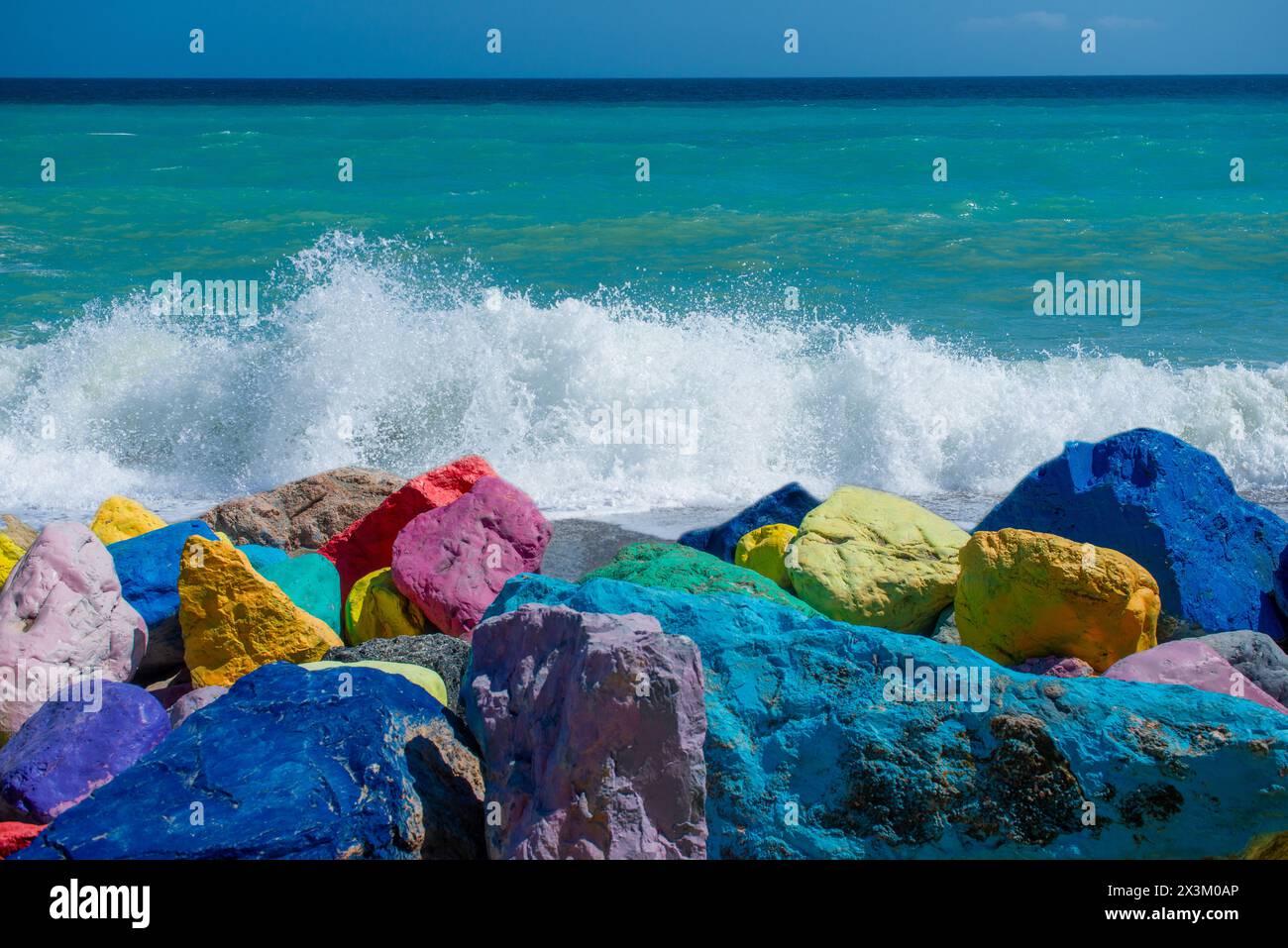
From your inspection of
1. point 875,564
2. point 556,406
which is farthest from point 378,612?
point 556,406

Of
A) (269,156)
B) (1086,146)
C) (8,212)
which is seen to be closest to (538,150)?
(269,156)

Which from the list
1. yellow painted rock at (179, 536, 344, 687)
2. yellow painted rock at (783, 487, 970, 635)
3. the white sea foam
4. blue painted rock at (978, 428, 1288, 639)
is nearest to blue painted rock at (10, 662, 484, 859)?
yellow painted rock at (179, 536, 344, 687)

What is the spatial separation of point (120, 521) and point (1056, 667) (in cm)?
369

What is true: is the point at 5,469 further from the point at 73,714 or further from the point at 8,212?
the point at 8,212

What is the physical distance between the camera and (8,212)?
1491 centimetres

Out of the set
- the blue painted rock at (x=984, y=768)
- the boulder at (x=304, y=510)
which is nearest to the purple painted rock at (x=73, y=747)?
the blue painted rock at (x=984, y=768)

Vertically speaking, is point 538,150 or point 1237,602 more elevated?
point 538,150

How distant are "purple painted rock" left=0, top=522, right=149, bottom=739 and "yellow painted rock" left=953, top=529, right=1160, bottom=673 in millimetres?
2684

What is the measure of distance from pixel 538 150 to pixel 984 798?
19.0m

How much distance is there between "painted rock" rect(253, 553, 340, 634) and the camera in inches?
163

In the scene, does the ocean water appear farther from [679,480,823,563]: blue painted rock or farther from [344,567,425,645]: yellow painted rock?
[344,567,425,645]: yellow painted rock

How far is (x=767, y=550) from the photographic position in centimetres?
441

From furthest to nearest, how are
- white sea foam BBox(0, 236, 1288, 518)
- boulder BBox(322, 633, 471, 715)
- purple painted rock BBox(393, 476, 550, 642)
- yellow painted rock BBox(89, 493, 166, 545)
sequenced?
white sea foam BBox(0, 236, 1288, 518) → yellow painted rock BBox(89, 493, 166, 545) → purple painted rock BBox(393, 476, 550, 642) → boulder BBox(322, 633, 471, 715)

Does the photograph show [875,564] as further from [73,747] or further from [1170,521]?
[73,747]
